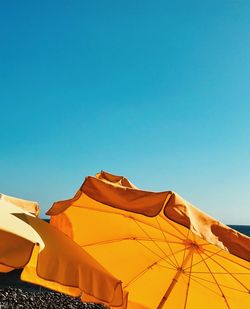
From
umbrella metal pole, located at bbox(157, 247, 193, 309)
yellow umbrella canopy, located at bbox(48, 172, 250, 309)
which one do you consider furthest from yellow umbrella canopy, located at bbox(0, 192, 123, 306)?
umbrella metal pole, located at bbox(157, 247, 193, 309)

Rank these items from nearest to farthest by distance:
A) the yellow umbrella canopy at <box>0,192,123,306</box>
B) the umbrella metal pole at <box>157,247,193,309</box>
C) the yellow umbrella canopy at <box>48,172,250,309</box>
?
the yellow umbrella canopy at <box>0,192,123,306</box> → the yellow umbrella canopy at <box>48,172,250,309</box> → the umbrella metal pole at <box>157,247,193,309</box>

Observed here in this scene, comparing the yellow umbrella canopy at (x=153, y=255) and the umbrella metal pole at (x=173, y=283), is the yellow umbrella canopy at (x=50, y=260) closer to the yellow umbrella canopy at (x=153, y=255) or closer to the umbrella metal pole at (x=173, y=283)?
the yellow umbrella canopy at (x=153, y=255)

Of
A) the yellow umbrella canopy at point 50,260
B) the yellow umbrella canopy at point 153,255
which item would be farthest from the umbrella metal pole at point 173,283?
the yellow umbrella canopy at point 50,260

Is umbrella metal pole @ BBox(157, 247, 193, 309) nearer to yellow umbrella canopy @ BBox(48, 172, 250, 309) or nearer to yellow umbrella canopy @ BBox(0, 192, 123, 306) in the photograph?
yellow umbrella canopy @ BBox(48, 172, 250, 309)

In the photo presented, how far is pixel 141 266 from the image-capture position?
6.93 metres

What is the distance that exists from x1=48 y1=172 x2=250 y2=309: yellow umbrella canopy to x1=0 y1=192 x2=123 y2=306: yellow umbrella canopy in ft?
2.33

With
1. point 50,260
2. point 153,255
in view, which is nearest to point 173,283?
point 153,255

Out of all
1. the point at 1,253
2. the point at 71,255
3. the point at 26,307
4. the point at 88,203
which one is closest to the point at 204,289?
the point at 88,203

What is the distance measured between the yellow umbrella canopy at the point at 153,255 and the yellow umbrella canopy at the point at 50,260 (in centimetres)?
71

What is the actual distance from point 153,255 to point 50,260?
2985mm

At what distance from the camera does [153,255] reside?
6.84 m

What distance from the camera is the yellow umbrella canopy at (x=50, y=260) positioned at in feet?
13.2

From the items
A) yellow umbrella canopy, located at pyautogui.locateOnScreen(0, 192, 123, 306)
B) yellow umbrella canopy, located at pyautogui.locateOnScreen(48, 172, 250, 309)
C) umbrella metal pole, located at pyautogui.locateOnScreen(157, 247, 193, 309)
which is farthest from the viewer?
umbrella metal pole, located at pyautogui.locateOnScreen(157, 247, 193, 309)

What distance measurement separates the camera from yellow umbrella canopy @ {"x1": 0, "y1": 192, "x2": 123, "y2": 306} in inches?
158
